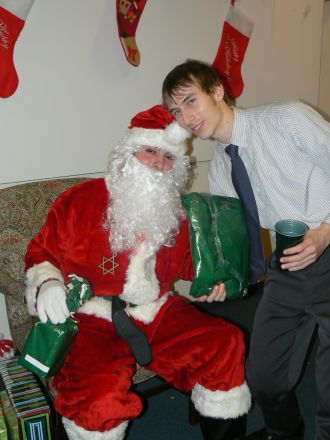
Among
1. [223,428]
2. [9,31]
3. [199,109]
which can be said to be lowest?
[223,428]

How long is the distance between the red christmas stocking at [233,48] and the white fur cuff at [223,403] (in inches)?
87.8

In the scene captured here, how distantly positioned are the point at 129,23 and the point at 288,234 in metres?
1.77

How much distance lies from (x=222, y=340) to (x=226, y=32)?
2409 millimetres

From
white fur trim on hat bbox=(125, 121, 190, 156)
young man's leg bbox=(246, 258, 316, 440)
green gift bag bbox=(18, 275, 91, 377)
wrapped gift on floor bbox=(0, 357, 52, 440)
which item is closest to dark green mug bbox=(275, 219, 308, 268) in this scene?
young man's leg bbox=(246, 258, 316, 440)

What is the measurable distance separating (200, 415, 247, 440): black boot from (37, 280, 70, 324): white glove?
27.9 inches

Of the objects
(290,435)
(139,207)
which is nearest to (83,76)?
(139,207)

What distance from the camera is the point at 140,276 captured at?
1.75 m

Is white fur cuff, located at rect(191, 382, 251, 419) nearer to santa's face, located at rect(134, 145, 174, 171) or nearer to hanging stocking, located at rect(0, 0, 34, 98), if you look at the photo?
santa's face, located at rect(134, 145, 174, 171)

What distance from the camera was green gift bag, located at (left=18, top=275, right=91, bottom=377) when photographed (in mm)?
1440

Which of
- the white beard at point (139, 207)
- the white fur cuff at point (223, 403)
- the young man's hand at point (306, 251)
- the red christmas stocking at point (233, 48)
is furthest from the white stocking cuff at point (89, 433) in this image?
the red christmas stocking at point (233, 48)

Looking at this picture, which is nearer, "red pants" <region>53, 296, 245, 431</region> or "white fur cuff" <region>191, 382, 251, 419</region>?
"red pants" <region>53, 296, 245, 431</region>

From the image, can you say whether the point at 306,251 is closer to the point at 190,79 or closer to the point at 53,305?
the point at 190,79

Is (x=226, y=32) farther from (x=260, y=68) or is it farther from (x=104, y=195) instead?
(x=104, y=195)

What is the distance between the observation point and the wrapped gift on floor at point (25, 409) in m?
1.58
